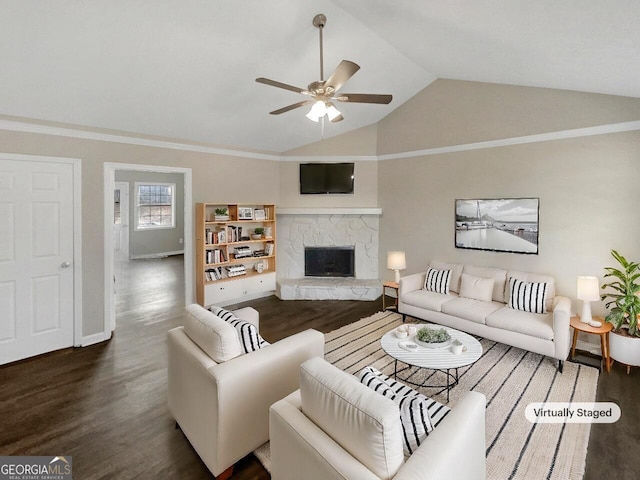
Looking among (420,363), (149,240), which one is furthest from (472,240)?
(149,240)

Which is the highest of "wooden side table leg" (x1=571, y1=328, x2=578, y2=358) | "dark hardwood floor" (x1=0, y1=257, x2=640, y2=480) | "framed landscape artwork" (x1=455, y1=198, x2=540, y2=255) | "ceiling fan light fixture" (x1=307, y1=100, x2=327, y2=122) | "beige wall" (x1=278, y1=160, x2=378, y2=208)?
"ceiling fan light fixture" (x1=307, y1=100, x2=327, y2=122)

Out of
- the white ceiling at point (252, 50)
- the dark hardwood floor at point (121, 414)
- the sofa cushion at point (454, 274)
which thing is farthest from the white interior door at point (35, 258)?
the sofa cushion at point (454, 274)

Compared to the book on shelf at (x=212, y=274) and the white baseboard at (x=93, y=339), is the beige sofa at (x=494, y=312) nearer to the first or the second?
the book on shelf at (x=212, y=274)

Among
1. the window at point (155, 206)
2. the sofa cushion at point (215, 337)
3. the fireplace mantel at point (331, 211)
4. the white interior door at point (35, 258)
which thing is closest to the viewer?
the sofa cushion at point (215, 337)

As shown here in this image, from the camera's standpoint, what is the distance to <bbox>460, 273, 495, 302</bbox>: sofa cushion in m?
4.22

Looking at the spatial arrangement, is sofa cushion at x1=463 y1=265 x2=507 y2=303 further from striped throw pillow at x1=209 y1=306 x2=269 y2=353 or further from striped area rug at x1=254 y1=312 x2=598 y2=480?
striped throw pillow at x1=209 y1=306 x2=269 y2=353

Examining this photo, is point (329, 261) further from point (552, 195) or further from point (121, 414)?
point (121, 414)

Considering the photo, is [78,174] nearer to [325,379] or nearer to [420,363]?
[325,379]

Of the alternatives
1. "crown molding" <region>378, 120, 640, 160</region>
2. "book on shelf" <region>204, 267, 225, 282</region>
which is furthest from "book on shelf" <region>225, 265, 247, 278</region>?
"crown molding" <region>378, 120, 640, 160</region>

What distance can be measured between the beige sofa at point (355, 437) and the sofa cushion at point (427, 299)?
261 centimetres

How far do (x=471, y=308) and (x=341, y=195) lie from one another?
306cm

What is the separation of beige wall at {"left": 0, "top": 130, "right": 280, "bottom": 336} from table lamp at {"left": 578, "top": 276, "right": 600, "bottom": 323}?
198 inches

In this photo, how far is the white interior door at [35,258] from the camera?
11.3 ft

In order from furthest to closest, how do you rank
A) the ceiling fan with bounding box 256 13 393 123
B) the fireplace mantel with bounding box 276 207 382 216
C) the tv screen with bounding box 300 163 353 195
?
the tv screen with bounding box 300 163 353 195
the fireplace mantel with bounding box 276 207 382 216
the ceiling fan with bounding box 256 13 393 123
